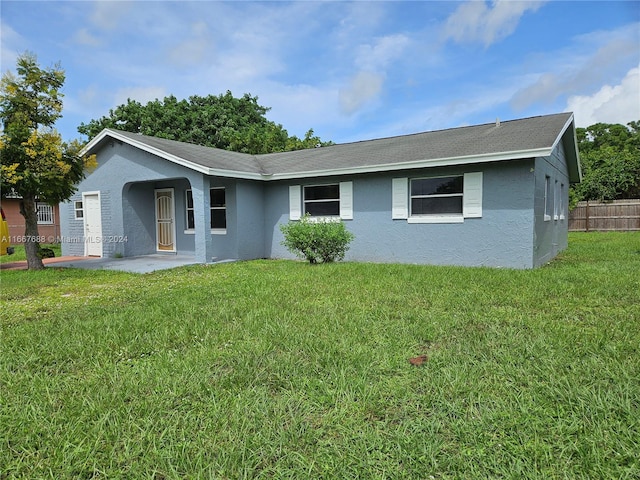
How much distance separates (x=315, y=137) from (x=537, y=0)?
18.5 meters

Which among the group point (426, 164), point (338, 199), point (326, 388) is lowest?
point (326, 388)

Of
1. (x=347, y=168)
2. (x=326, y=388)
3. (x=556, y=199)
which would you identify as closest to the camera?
(x=326, y=388)

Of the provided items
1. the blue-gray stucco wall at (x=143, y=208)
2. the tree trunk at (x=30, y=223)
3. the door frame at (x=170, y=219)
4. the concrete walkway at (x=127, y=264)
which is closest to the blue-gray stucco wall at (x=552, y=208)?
the blue-gray stucco wall at (x=143, y=208)

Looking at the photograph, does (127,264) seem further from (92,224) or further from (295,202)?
(295,202)

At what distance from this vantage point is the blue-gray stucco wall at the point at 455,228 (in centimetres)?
891

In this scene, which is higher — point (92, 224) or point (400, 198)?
point (400, 198)

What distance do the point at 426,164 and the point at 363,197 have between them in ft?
7.15

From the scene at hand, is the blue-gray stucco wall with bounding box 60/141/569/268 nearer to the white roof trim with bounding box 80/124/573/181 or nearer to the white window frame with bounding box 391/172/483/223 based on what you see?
the white window frame with bounding box 391/172/483/223

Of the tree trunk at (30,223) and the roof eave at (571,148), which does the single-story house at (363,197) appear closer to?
the roof eave at (571,148)

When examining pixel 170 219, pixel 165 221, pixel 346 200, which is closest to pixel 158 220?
pixel 165 221

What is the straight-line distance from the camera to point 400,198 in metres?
10.4

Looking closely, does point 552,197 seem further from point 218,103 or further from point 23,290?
point 218,103

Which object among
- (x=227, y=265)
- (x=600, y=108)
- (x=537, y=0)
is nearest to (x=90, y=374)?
(x=227, y=265)

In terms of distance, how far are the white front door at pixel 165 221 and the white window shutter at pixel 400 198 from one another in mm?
7660
